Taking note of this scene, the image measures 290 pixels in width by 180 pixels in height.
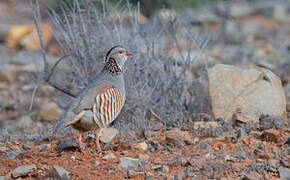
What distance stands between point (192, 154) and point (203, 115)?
155 cm

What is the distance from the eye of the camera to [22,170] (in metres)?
4.86

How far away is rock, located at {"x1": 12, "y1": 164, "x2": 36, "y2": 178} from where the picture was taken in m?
4.83

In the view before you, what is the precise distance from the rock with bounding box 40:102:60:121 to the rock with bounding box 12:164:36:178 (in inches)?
191

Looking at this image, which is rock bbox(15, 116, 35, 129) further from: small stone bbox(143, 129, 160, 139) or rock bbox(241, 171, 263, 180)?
rock bbox(241, 171, 263, 180)

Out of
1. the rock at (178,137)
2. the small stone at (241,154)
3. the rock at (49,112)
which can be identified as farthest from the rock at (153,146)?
the rock at (49,112)

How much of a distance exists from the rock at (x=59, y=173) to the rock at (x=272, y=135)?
7.17 feet

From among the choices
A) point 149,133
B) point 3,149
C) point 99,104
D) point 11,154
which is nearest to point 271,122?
point 149,133

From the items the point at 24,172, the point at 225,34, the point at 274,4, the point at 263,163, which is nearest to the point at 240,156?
the point at 263,163

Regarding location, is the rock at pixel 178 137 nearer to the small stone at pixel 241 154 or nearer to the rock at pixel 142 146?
the rock at pixel 142 146

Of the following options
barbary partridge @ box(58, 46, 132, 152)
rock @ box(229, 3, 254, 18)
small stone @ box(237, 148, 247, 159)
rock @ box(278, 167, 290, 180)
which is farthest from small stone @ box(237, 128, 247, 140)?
rock @ box(229, 3, 254, 18)

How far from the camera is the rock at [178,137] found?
5504 millimetres

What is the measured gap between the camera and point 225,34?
1739 cm

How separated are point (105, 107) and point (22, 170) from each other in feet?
3.78

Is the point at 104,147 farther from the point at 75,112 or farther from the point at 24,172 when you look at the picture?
the point at 24,172
